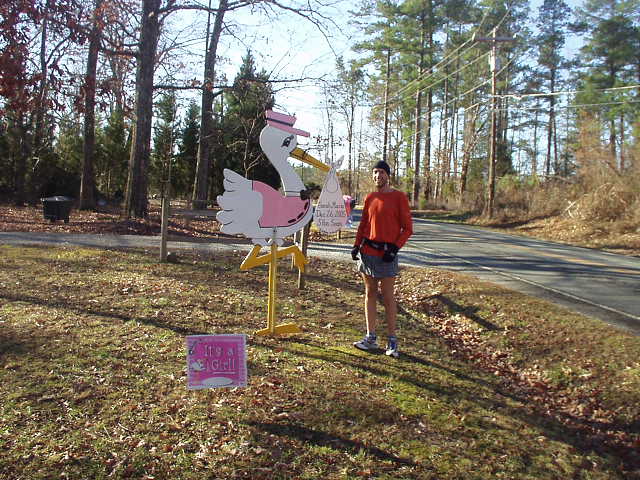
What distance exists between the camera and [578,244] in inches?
677

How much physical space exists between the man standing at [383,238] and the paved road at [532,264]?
328 cm

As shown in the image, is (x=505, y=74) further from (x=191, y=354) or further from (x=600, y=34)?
(x=191, y=354)

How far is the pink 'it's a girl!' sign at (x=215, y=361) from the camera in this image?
3682 mm

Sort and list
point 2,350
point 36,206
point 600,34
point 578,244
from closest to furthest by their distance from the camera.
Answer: point 2,350, point 578,244, point 36,206, point 600,34

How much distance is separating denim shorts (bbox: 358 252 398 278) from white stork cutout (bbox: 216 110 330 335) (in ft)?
3.42

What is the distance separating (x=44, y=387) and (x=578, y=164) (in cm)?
2537

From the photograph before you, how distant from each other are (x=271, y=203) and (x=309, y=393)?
2.18m

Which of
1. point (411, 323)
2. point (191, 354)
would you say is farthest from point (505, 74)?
point (191, 354)

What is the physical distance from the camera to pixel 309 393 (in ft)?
13.8

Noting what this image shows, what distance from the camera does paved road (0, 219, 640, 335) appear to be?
750 centimetres

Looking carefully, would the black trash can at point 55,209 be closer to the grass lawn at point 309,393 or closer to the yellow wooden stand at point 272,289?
the grass lawn at point 309,393

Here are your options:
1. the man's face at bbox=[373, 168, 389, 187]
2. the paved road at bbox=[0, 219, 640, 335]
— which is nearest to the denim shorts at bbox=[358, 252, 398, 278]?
the man's face at bbox=[373, 168, 389, 187]

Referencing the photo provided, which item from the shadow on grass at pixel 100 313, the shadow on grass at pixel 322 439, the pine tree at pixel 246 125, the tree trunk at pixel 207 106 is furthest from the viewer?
the tree trunk at pixel 207 106

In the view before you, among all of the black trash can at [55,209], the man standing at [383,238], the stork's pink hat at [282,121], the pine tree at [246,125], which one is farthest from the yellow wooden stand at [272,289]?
the black trash can at [55,209]
